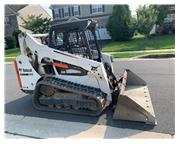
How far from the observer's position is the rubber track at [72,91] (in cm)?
538

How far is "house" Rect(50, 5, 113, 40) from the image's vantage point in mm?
29422

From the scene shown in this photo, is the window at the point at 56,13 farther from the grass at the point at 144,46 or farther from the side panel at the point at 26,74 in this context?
the side panel at the point at 26,74

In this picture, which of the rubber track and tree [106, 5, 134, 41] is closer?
the rubber track

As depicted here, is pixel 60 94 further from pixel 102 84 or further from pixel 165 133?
pixel 165 133

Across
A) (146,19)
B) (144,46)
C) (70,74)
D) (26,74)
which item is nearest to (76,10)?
(146,19)

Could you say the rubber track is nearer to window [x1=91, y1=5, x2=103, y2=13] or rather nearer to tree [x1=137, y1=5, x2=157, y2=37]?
tree [x1=137, y1=5, x2=157, y2=37]

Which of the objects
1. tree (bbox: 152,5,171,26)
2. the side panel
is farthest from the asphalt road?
tree (bbox: 152,5,171,26)

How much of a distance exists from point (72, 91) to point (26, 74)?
150 cm

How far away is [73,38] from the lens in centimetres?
593

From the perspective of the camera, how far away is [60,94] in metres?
5.84

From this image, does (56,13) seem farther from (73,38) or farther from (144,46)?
(73,38)

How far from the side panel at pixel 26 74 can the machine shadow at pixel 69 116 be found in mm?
576

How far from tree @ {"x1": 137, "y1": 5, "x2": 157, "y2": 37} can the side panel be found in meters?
19.7
